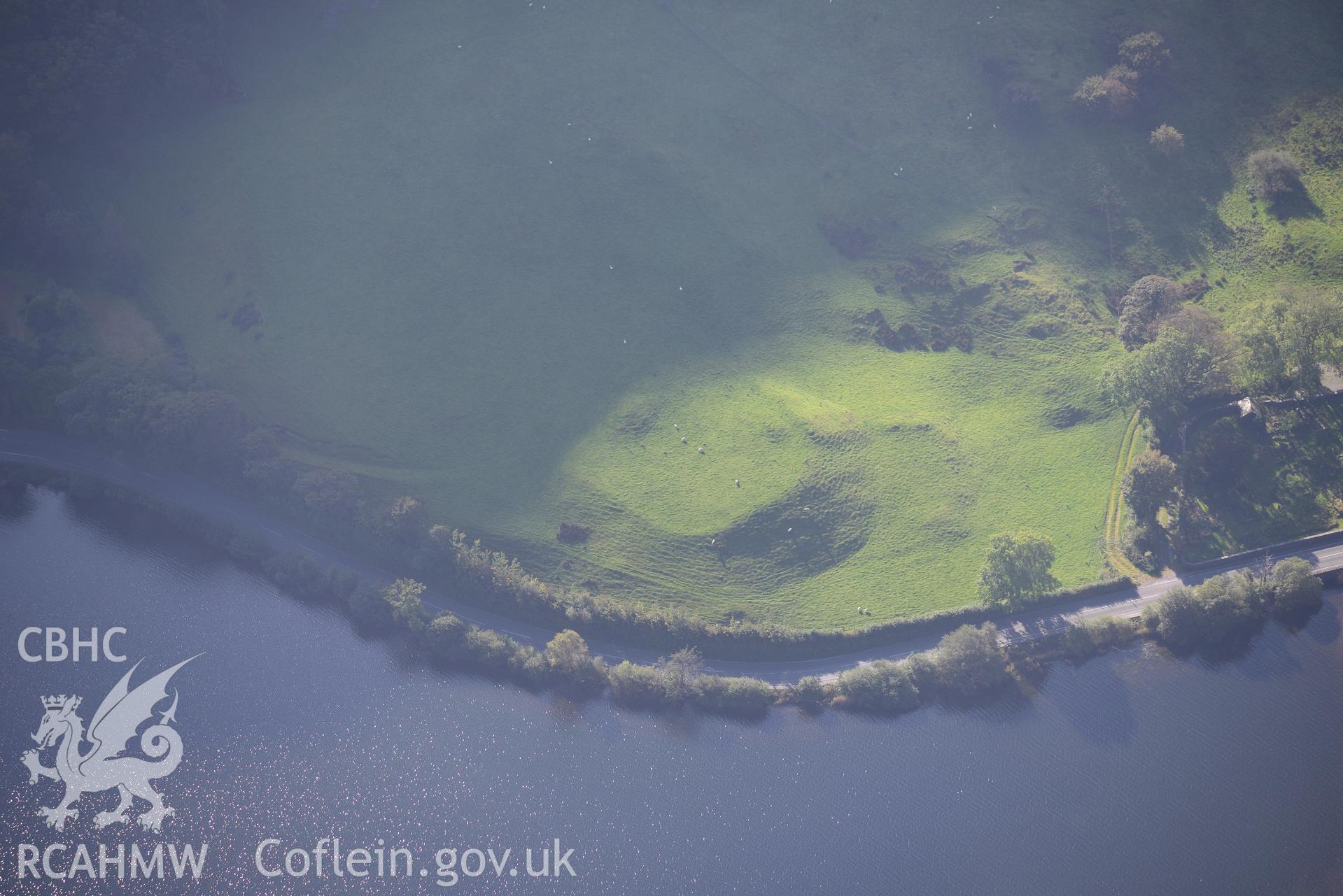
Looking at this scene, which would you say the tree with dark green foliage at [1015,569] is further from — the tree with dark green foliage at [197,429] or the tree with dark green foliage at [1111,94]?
the tree with dark green foliage at [197,429]

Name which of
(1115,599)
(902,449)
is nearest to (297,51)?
(902,449)

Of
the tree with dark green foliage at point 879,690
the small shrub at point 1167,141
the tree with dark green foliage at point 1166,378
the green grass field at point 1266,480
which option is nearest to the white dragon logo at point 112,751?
the tree with dark green foliage at point 879,690

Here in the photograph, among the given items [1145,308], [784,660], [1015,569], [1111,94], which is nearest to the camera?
[1015,569]

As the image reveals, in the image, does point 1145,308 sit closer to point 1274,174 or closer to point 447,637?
point 1274,174

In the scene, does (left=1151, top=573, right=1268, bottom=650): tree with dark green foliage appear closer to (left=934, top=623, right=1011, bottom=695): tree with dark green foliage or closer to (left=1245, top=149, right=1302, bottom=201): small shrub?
(left=934, top=623, right=1011, bottom=695): tree with dark green foliage

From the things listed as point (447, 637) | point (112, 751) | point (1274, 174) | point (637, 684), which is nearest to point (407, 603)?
point (447, 637)

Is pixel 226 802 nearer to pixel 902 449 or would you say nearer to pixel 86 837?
pixel 86 837
